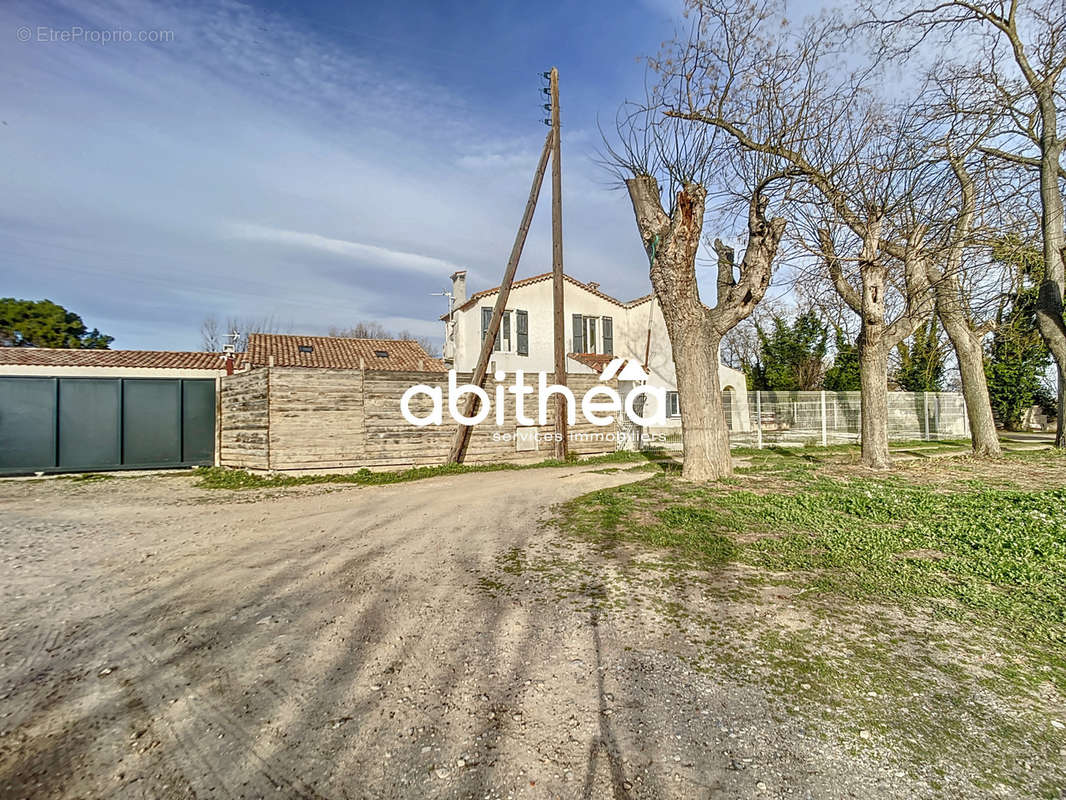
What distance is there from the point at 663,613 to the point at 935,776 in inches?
71.6

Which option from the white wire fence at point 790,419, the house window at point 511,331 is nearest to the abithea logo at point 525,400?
the white wire fence at point 790,419

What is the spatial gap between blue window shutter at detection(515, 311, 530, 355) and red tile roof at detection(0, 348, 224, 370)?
1069cm

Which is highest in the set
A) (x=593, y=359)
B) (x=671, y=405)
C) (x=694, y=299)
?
(x=593, y=359)

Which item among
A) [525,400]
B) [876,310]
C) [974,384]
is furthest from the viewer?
[525,400]

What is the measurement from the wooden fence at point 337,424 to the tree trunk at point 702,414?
17.7 ft

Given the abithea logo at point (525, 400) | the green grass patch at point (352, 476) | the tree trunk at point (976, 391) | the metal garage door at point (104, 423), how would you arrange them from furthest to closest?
1. the tree trunk at point (976, 391)
2. the abithea logo at point (525, 400)
3. the metal garage door at point (104, 423)
4. the green grass patch at point (352, 476)

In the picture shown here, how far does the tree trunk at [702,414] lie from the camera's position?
9.57 m

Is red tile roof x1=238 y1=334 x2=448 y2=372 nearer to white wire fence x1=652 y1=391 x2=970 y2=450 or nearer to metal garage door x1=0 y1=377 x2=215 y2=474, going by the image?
metal garage door x1=0 y1=377 x2=215 y2=474

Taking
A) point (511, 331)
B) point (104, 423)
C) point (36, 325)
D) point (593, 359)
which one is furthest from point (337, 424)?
point (36, 325)

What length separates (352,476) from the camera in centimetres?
1180

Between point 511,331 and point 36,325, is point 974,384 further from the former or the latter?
point 36,325

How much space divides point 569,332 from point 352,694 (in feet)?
72.5

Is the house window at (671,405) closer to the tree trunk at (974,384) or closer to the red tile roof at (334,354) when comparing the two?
the tree trunk at (974,384)

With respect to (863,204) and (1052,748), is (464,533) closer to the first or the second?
(1052,748)
